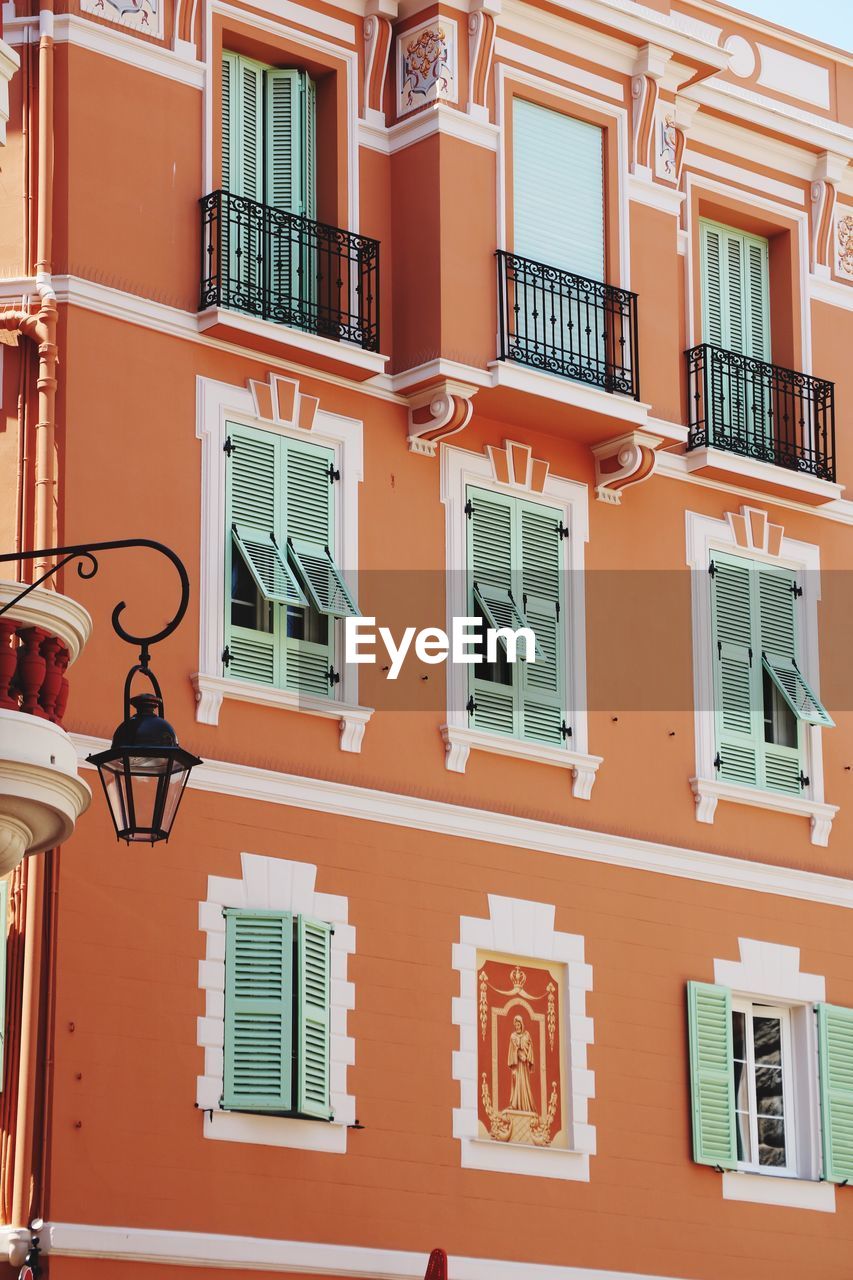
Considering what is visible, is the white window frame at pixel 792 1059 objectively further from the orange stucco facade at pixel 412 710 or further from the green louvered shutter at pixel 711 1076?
the green louvered shutter at pixel 711 1076

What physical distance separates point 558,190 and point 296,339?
342 cm

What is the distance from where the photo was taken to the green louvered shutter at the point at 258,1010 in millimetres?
20625

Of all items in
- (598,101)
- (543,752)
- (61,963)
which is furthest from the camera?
(598,101)

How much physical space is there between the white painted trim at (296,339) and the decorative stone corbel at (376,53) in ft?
7.53

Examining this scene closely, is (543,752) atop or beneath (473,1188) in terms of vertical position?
atop

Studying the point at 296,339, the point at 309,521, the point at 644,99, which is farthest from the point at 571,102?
the point at 309,521

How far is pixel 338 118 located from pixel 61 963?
7.81 meters

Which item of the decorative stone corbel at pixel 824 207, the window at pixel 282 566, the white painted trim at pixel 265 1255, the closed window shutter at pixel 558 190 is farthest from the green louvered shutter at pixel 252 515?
the decorative stone corbel at pixel 824 207

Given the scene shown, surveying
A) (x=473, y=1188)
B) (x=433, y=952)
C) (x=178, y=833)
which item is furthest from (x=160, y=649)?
(x=473, y=1188)

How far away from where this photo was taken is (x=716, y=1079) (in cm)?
2353

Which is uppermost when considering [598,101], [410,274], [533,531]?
[598,101]

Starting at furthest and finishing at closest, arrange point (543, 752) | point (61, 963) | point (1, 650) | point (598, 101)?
point (598, 101) < point (543, 752) < point (61, 963) < point (1, 650)

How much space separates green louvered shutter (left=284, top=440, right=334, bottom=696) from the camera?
72.4 feet

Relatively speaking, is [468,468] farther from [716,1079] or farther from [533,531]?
[716,1079]
